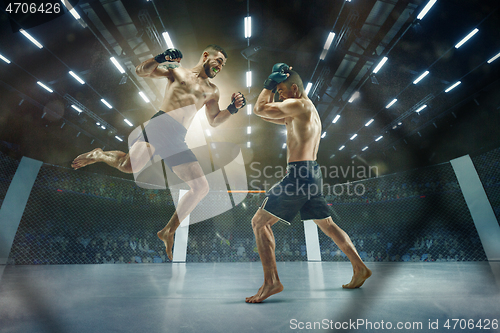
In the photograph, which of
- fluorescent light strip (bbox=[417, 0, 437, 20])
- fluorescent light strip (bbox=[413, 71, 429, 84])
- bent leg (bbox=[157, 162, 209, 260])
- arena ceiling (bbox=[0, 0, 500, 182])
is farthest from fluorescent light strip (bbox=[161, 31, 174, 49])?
fluorescent light strip (bbox=[413, 71, 429, 84])

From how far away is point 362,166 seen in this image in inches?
494

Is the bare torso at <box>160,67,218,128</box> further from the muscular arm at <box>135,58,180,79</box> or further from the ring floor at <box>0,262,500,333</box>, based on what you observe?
the ring floor at <box>0,262,500,333</box>

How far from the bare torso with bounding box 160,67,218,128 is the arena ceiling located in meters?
3.92

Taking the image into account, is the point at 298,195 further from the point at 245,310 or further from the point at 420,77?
the point at 420,77

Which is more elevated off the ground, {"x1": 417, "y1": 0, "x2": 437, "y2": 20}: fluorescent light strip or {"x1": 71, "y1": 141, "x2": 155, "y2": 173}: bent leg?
{"x1": 417, "y1": 0, "x2": 437, "y2": 20}: fluorescent light strip

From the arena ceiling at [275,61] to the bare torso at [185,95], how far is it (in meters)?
3.92

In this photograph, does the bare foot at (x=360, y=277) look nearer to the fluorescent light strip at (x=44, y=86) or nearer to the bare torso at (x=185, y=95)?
the bare torso at (x=185, y=95)

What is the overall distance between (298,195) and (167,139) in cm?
110

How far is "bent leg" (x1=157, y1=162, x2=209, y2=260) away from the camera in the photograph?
1741mm

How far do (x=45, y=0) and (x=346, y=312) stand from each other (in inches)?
279

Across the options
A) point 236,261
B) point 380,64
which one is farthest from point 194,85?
point 380,64

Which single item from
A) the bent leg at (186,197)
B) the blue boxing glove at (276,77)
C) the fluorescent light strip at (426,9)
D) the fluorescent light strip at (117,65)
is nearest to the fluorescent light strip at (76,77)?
the fluorescent light strip at (117,65)

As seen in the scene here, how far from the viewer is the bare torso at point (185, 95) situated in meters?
1.87

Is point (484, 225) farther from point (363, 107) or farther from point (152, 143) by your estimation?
point (363, 107)
